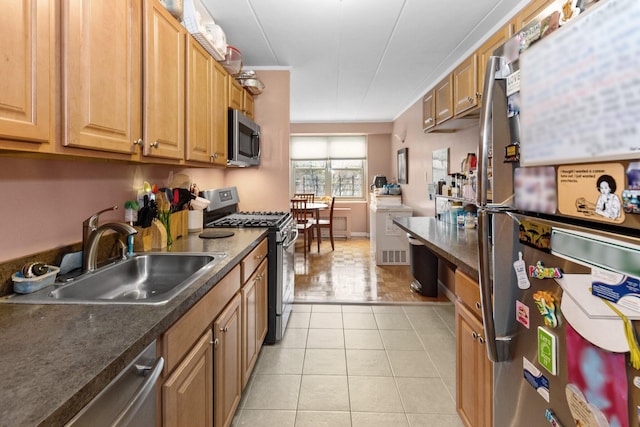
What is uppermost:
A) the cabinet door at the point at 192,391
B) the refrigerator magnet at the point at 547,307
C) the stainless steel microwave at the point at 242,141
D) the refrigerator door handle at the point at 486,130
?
the stainless steel microwave at the point at 242,141

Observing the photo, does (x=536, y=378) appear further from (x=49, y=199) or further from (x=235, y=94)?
(x=235, y=94)

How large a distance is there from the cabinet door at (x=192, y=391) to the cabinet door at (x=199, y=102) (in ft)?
3.52

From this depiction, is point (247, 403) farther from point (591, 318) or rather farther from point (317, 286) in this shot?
point (317, 286)

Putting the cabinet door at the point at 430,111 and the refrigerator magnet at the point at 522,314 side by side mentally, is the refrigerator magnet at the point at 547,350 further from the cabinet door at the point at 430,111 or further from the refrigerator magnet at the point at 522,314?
the cabinet door at the point at 430,111

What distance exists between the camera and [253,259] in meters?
1.98

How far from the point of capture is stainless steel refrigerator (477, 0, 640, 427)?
675 mm

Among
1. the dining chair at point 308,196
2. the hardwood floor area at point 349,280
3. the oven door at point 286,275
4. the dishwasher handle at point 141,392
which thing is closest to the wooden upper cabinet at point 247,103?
the oven door at point 286,275

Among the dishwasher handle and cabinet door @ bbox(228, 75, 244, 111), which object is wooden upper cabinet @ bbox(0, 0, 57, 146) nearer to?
the dishwasher handle

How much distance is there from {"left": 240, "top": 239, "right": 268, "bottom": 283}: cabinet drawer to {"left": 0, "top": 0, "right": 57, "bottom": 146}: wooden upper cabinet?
1.04 m

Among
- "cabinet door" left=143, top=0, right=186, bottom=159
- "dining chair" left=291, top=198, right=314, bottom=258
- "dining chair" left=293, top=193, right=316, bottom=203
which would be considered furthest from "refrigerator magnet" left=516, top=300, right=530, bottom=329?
"dining chair" left=293, top=193, right=316, bottom=203

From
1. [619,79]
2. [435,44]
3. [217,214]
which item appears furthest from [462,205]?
[619,79]

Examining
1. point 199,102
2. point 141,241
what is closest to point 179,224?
point 141,241

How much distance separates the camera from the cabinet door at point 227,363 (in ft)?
4.45

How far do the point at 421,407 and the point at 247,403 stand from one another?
0.94 m
